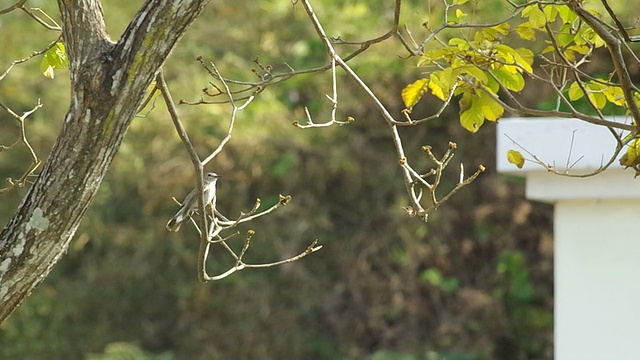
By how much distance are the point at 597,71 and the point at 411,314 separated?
1.94 m

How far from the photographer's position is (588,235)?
10.9 feet

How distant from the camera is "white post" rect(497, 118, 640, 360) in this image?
323 cm

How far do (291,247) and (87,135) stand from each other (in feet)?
15.1

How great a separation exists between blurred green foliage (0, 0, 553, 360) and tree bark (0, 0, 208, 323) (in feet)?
14.5

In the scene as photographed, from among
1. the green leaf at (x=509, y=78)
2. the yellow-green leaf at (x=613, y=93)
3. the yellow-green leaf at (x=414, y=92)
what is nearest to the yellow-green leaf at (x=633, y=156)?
the yellow-green leaf at (x=613, y=93)

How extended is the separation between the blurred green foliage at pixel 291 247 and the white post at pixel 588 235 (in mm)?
3055

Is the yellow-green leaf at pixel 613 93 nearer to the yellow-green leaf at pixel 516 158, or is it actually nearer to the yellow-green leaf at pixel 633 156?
the yellow-green leaf at pixel 633 156

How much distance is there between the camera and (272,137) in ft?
22.0

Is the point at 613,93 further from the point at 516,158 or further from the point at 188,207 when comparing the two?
the point at 188,207

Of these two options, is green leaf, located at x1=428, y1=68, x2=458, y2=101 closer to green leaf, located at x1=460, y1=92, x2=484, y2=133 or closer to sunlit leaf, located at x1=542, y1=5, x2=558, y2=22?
green leaf, located at x1=460, y1=92, x2=484, y2=133

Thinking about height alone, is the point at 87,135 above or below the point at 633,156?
above

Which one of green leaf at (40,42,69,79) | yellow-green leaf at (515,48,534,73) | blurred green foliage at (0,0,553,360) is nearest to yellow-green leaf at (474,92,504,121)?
yellow-green leaf at (515,48,534,73)

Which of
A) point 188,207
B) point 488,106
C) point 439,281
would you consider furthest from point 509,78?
point 439,281

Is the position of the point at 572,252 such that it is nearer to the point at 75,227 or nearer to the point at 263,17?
the point at 75,227
